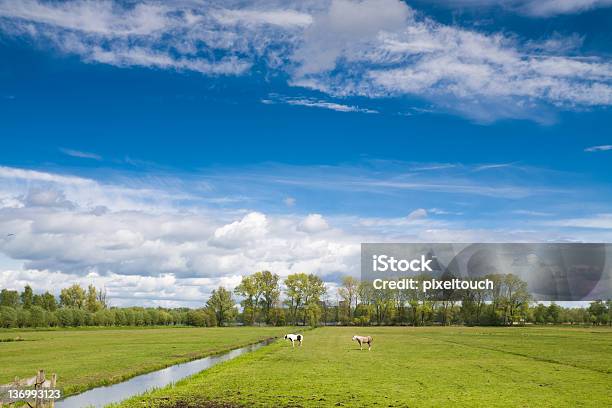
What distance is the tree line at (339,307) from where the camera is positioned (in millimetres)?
148500

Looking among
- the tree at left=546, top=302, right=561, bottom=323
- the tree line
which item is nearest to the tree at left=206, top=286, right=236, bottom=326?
the tree line

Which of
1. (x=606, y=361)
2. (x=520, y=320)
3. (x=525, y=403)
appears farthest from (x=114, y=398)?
(x=520, y=320)

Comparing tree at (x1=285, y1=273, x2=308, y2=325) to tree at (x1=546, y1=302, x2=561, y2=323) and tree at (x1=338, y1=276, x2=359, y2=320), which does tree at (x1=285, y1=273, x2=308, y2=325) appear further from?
tree at (x1=546, y1=302, x2=561, y2=323)

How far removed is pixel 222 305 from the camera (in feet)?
541

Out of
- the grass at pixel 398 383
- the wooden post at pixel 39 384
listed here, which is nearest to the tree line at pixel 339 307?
the grass at pixel 398 383

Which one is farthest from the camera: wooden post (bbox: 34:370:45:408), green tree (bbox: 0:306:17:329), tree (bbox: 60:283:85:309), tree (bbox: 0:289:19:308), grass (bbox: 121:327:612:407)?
tree (bbox: 60:283:85:309)

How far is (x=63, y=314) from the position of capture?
460 ft

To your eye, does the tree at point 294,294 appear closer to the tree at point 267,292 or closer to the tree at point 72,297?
the tree at point 267,292

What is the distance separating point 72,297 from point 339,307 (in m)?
88.8

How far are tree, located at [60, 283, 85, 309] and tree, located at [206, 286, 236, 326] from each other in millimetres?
43918

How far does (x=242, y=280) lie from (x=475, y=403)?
471 feet

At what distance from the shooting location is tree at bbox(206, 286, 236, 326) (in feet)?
541

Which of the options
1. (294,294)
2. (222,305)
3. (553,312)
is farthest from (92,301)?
(553,312)

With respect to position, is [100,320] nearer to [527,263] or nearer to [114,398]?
[527,263]
